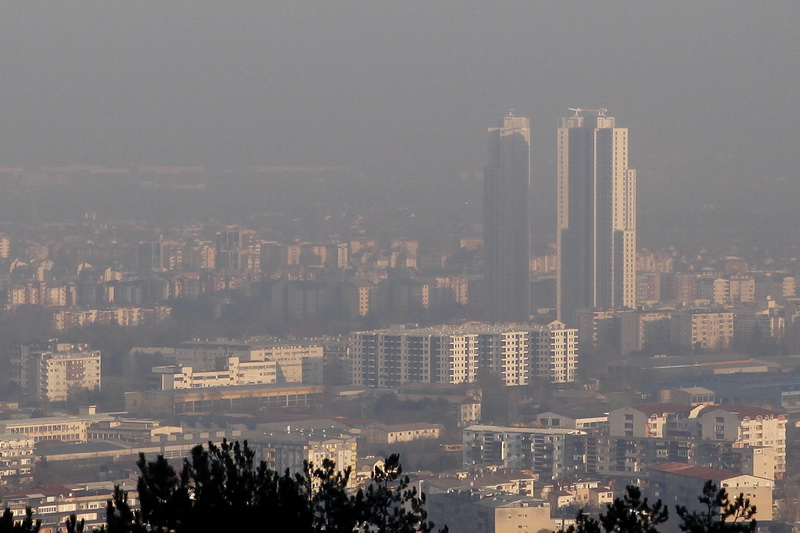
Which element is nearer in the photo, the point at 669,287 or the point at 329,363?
the point at 329,363

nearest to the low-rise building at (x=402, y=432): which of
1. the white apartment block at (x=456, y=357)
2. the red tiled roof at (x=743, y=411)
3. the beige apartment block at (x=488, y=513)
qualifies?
the red tiled roof at (x=743, y=411)

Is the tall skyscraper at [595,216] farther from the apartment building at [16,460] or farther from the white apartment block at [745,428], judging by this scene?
the apartment building at [16,460]

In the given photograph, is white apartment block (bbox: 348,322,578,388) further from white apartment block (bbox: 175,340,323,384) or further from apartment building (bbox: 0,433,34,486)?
apartment building (bbox: 0,433,34,486)

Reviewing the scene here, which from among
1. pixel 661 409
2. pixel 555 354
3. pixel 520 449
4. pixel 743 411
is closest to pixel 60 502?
pixel 520 449

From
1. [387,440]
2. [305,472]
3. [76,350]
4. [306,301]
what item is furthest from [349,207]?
[305,472]

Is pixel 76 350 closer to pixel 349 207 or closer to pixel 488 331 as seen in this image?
pixel 488 331

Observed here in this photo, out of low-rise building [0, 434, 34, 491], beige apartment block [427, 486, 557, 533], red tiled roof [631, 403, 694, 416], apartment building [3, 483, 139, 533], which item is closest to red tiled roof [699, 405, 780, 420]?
red tiled roof [631, 403, 694, 416]

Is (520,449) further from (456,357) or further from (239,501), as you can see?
(239,501)
